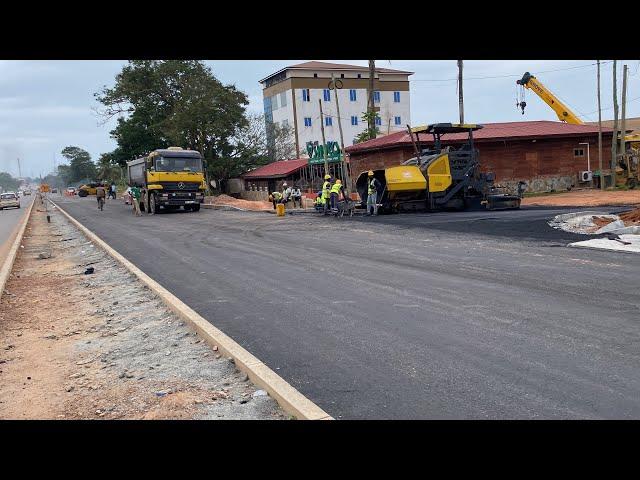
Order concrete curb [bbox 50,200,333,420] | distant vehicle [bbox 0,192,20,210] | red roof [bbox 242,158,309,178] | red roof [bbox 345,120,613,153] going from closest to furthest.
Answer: concrete curb [bbox 50,200,333,420] < red roof [bbox 345,120,613,153] < red roof [bbox 242,158,309,178] < distant vehicle [bbox 0,192,20,210]

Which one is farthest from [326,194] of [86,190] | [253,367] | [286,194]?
[86,190]

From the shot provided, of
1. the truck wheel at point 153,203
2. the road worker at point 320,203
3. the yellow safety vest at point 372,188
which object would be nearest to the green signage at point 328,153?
the road worker at point 320,203

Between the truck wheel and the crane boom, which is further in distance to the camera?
the crane boom

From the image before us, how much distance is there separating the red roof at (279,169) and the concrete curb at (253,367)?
3360cm

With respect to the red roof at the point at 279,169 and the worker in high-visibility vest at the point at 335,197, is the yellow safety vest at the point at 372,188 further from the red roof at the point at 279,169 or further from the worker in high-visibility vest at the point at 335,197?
the red roof at the point at 279,169

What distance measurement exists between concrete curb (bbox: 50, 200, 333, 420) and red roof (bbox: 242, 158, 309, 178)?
33602mm

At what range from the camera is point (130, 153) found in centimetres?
5150

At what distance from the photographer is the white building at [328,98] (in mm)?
63531

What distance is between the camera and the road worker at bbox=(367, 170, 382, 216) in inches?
827

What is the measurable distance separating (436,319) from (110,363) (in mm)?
3662

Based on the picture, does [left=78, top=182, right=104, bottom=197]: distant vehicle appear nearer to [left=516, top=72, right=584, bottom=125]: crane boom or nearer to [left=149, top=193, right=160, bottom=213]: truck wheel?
[left=149, top=193, right=160, bottom=213]: truck wheel

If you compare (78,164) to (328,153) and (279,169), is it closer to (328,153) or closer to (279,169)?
(279,169)

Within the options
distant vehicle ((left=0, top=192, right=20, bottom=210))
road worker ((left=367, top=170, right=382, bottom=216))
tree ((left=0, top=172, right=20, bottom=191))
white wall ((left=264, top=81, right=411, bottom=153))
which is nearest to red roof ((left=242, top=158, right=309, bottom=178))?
white wall ((left=264, top=81, right=411, bottom=153))
